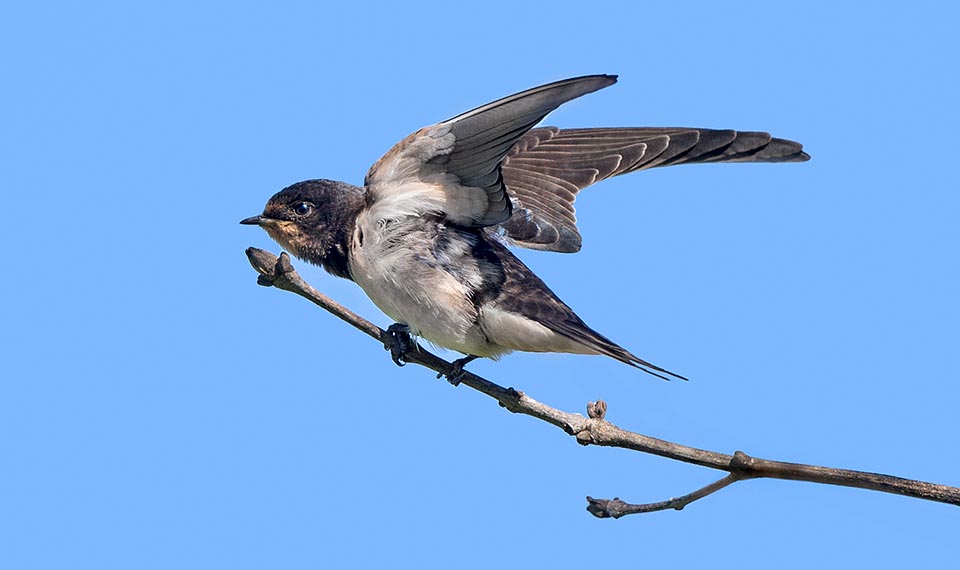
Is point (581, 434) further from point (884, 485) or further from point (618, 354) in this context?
point (884, 485)

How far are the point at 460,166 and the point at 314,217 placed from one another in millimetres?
879

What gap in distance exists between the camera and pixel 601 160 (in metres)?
6.49

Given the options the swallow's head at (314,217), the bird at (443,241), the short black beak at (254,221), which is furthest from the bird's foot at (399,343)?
the short black beak at (254,221)

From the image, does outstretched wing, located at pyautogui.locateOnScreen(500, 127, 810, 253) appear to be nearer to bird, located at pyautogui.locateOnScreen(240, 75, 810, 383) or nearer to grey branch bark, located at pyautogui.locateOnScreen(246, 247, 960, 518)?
bird, located at pyautogui.locateOnScreen(240, 75, 810, 383)

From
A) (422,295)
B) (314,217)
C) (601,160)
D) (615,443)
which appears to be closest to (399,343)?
(422,295)

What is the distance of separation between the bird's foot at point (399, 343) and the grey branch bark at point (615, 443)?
2 centimetres

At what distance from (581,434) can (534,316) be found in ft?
2.83

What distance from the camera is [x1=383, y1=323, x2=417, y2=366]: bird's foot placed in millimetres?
5109

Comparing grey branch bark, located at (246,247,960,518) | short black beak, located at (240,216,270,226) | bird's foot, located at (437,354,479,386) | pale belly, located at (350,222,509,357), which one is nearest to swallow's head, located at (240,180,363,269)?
short black beak, located at (240,216,270,226)

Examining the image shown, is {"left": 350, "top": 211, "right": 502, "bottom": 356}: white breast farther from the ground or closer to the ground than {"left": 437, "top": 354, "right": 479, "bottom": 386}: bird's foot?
farther from the ground

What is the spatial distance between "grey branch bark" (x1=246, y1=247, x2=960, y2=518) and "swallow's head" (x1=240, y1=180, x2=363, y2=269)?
1.78 ft

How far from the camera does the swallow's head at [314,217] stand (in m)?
5.24

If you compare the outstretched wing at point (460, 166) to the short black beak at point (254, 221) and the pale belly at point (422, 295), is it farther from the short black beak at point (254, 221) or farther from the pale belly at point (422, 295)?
the short black beak at point (254, 221)

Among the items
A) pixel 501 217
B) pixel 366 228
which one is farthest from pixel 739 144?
pixel 366 228
